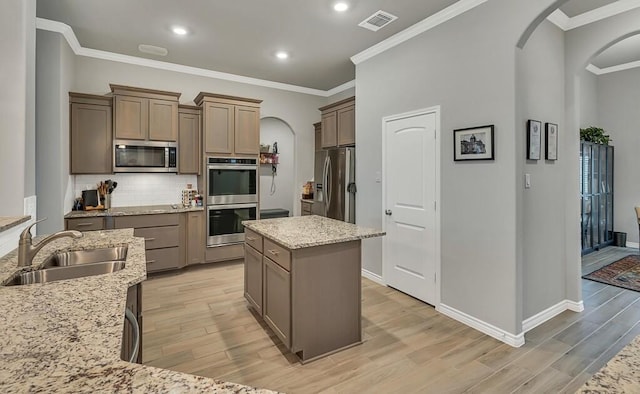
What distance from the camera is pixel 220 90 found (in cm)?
505

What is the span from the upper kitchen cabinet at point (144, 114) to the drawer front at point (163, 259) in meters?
1.49

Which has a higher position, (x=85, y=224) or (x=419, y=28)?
(x=419, y=28)

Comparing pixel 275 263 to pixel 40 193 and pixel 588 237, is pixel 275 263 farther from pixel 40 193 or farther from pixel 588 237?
pixel 588 237

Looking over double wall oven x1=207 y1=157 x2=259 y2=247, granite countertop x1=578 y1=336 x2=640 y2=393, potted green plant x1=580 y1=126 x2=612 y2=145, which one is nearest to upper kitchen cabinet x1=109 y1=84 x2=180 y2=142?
double wall oven x1=207 y1=157 x2=259 y2=247

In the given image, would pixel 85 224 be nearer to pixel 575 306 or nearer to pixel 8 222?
pixel 8 222

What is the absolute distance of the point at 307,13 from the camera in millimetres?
3170

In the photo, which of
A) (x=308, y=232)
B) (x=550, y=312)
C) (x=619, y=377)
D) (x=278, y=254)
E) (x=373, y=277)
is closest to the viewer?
(x=619, y=377)

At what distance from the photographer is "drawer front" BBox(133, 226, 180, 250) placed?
406cm

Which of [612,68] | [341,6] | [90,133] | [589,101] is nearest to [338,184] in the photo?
[341,6]

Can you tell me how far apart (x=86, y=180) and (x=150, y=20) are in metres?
2.25

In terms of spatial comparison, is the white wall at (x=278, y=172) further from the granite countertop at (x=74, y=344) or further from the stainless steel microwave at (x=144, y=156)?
the granite countertop at (x=74, y=344)

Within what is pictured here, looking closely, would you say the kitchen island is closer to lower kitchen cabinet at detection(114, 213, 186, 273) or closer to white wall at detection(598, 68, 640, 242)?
lower kitchen cabinet at detection(114, 213, 186, 273)

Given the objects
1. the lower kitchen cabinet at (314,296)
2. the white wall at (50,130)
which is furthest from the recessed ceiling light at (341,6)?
the white wall at (50,130)

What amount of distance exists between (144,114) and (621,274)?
6.61 m
